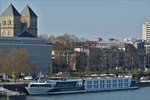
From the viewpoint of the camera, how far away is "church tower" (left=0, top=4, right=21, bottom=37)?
88938mm

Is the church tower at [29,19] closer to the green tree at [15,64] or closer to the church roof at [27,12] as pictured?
the church roof at [27,12]

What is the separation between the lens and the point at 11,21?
89000mm

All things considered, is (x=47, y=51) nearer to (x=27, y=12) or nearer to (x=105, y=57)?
(x=27, y=12)

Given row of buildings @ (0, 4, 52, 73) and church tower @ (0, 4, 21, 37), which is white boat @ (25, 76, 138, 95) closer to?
row of buildings @ (0, 4, 52, 73)

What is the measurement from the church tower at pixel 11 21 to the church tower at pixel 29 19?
8.12ft

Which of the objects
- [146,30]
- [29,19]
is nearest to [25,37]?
[29,19]

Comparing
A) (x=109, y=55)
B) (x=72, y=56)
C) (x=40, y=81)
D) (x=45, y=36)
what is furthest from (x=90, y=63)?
(x=40, y=81)

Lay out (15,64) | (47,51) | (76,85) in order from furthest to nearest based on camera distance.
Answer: (47,51), (15,64), (76,85)

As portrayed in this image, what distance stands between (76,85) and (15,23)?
36.0 m

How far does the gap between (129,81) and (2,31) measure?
33.7m

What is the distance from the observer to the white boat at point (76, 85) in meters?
52.2

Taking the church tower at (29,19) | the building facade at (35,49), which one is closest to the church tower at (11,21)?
the church tower at (29,19)

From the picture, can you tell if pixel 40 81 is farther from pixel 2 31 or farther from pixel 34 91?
pixel 2 31

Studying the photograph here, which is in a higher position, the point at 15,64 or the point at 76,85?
the point at 15,64
